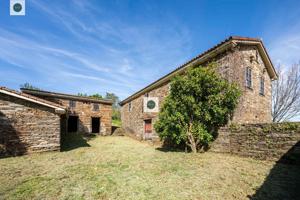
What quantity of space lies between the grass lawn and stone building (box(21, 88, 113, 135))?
32.5 ft

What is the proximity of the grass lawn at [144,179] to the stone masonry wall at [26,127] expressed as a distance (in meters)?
0.87

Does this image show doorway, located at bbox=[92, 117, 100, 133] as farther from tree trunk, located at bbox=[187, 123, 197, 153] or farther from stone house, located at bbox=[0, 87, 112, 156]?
tree trunk, located at bbox=[187, 123, 197, 153]

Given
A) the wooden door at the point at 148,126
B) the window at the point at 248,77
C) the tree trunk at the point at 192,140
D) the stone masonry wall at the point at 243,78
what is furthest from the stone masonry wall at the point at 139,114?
the window at the point at 248,77

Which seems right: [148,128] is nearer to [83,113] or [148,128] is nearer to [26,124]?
[83,113]

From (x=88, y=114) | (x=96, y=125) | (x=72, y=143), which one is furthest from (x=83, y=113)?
(x=72, y=143)

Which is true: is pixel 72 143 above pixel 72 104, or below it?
below

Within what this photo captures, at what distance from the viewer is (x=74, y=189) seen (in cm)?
422

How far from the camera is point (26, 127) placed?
25.9 ft

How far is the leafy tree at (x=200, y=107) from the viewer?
26.6 ft

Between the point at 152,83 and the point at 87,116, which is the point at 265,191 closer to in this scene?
the point at 152,83

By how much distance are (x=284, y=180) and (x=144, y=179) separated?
13.7ft

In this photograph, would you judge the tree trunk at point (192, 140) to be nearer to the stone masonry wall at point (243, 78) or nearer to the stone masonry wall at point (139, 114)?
the stone masonry wall at point (243, 78)

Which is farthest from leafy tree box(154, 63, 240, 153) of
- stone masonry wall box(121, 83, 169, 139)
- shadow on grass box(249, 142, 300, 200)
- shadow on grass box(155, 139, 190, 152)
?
stone masonry wall box(121, 83, 169, 139)

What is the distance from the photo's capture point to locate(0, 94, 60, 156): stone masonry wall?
747 centimetres
